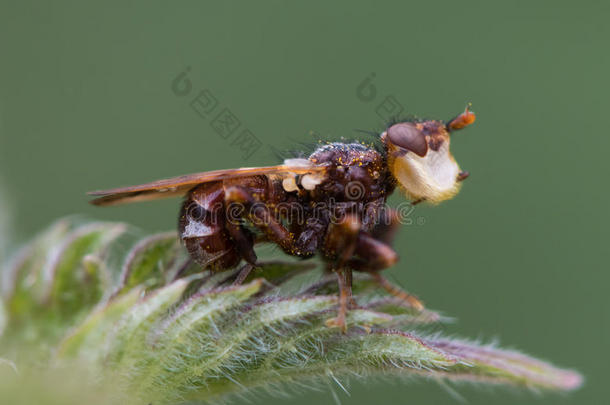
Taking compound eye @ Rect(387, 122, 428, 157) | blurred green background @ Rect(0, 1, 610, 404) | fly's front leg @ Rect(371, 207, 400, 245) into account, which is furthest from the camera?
blurred green background @ Rect(0, 1, 610, 404)

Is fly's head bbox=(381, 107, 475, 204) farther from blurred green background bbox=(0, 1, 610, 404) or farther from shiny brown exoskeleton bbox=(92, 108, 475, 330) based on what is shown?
blurred green background bbox=(0, 1, 610, 404)

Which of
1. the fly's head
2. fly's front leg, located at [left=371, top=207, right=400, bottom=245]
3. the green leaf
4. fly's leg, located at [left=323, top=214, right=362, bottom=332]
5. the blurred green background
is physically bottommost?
the green leaf

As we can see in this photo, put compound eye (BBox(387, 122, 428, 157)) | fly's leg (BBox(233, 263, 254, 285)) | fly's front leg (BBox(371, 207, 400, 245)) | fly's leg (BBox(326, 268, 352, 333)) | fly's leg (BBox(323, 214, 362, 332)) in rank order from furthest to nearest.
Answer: fly's front leg (BBox(371, 207, 400, 245)) → compound eye (BBox(387, 122, 428, 157)) → fly's leg (BBox(233, 263, 254, 285)) → fly's leg (BBox(323, 214, 362, 332)) → fly's leg (BBox(326, 268, 352, 333))

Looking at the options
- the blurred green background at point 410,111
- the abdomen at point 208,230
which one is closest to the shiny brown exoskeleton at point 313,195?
the abdomen at point 208,230

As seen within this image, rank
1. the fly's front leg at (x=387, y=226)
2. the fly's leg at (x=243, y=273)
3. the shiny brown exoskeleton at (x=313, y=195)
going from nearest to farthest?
the fly's leg at (x=243, y=273) < the shiny brown exoskeleton at (x=313, y=195) < the fly's front leg at (x=387, y=226)

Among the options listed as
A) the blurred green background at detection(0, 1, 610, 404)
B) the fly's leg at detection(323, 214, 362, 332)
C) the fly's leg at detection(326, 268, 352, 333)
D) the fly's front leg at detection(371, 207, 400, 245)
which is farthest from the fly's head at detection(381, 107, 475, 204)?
the blurred green background at detection(0, 1, 610, 404)

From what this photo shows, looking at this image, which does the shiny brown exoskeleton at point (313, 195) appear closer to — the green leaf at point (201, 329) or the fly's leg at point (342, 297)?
the fly's leg at point (342, 297)
